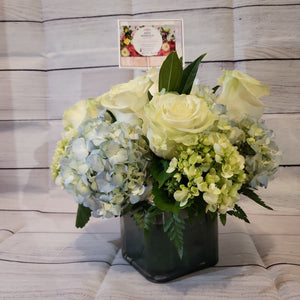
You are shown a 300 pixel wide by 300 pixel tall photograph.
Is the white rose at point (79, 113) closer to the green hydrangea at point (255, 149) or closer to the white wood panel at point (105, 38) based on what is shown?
the green hydrangea at point (255, 149)

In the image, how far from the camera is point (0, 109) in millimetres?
1310

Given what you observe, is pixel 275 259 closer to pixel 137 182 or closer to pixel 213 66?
pixel 137 182

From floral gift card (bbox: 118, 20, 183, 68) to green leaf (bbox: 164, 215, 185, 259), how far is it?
458 millimetres

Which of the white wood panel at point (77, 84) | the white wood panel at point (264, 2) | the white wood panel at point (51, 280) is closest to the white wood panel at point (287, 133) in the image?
the white wood panel at point (264, 2)

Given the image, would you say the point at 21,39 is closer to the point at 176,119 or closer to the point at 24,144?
the point at 24,144

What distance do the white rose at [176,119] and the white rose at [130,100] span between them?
0.04 metres

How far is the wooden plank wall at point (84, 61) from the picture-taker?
1.19m

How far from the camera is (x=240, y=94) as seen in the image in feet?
2.13

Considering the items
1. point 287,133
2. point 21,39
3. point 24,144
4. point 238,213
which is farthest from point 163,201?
point 21,39

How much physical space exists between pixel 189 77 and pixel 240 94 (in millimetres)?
100

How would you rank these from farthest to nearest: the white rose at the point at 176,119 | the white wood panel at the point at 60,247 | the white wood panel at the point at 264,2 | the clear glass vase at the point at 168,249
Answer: the white wood panel at the point at 264,2 < the white wood panel at the point at 60,247 < the clear glass vase at the point at 168,249 < the white rose at the point at 176,119

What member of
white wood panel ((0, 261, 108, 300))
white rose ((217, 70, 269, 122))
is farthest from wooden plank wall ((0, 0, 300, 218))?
white rose ((217, 70, 269, 122))

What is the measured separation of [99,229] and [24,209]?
39cm

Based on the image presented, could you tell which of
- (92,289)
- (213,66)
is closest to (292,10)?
(213,66)
